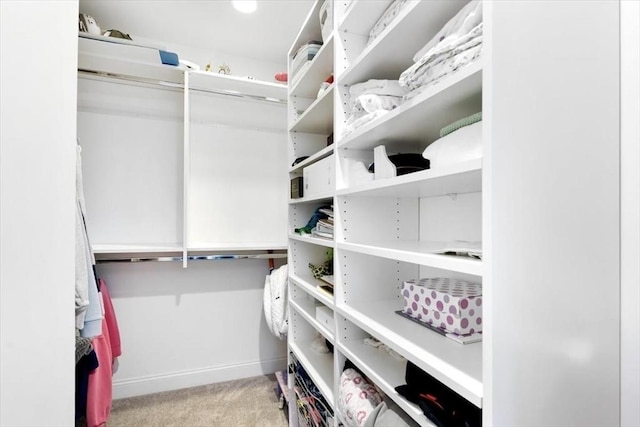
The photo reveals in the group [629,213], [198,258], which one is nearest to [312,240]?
[198,258]

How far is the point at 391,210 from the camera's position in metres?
1.28

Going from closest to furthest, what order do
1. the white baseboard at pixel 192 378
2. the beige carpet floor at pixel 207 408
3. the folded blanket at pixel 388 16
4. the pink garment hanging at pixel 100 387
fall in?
the folded blanket at pixel 388 16 → the pink garment hanging at pixel 100 387 → the beige carpet floor at pixel 207 408 → the white baseboard at pixel 192 378

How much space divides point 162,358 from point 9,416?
4.68 ft

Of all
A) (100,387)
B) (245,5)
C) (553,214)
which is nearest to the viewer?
(553,214)

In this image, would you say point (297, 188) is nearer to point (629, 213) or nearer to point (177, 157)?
point (177, 157)

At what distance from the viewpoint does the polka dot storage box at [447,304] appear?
33.5 inches

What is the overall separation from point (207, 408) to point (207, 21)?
248 cm

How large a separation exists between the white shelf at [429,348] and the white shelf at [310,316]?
0.79ft

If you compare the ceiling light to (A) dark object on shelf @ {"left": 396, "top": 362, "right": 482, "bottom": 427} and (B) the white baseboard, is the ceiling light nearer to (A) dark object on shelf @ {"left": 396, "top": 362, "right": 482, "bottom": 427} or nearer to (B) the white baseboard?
(A) dark object on shelf @ {"left": 396, "top": 362, "right": 482, "bottom": 427}

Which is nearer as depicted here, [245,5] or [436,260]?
[436,260]

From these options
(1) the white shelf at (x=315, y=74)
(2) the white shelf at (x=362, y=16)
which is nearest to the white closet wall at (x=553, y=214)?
(2) the white shelf at (x=362, y=16)

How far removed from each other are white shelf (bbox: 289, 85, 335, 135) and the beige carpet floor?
179cm

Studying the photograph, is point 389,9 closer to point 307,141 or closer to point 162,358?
point 307,141

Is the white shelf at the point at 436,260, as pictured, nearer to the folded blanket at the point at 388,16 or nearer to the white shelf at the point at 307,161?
the white shelf at the point at 307,161
